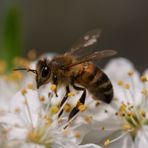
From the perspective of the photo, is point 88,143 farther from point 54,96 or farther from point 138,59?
point 138,59

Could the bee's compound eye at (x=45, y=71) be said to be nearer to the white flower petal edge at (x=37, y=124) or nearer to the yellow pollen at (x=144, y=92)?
the white flower petal edge at (x=37, y=124)

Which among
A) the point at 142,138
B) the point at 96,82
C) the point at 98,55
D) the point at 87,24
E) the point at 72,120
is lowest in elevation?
the point at 142,138

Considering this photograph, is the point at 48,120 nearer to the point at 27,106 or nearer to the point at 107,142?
the point at 27,106

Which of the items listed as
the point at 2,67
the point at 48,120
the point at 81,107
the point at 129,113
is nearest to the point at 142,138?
the point at 129,113

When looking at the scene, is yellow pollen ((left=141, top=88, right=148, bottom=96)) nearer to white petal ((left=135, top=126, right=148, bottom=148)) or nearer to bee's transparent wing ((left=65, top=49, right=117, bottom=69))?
white petal ((left=135, top=126, right=148, bottom=148))

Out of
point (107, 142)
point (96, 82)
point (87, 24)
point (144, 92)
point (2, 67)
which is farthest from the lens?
point (87, 24)

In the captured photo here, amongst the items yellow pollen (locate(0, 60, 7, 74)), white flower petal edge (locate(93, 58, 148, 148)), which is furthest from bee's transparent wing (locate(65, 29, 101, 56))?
yellow pollen (locate(0, 60, 7, 74))

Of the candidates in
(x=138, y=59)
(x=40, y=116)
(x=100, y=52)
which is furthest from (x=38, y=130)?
(x=138, y=59)
